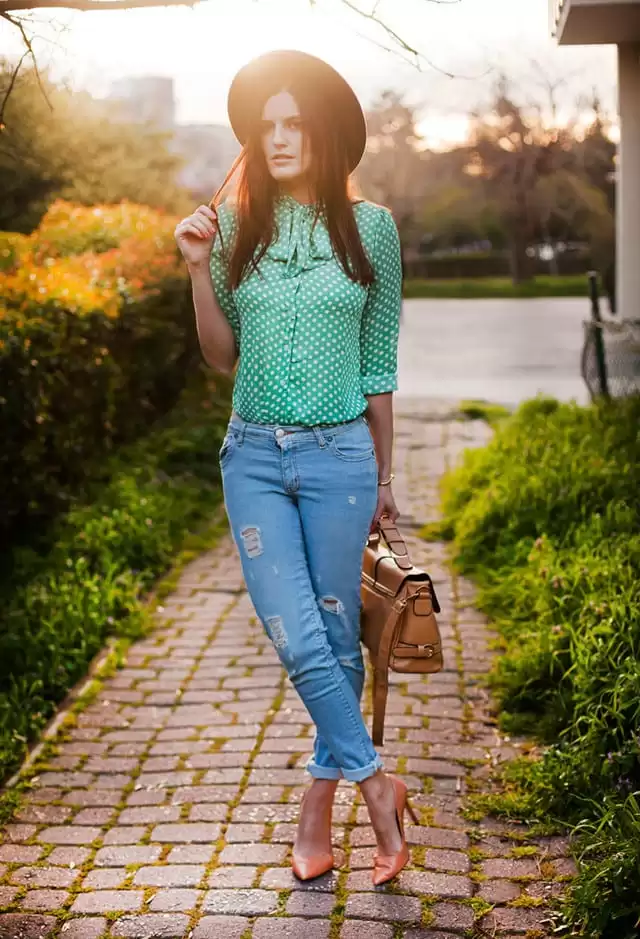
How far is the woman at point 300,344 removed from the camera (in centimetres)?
334

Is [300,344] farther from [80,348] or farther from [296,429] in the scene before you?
[80,348]

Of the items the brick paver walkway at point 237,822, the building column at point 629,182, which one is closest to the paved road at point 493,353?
the building column at point 629,182

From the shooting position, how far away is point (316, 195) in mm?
3418

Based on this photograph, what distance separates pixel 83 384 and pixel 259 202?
4.56m

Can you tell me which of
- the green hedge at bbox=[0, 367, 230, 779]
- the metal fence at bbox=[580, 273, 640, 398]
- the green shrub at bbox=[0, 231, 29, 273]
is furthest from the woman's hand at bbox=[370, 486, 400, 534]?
the metal fence at bbox=[580, 273, 640, 398]

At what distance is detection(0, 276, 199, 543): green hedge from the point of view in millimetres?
6555

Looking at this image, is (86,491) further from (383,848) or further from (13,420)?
(383,848)

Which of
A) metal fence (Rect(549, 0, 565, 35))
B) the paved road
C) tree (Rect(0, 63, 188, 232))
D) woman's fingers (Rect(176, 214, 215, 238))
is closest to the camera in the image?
woman's fingers (Rect(176, 214, 215, 238))

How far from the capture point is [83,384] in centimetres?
779

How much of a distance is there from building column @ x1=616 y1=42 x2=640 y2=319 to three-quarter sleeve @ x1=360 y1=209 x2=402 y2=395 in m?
7.18

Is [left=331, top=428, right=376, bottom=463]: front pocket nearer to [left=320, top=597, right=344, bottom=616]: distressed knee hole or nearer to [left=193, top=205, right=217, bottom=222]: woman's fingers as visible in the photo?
[left=320, top=597, right=344, bottom=616]: distressed knee hole

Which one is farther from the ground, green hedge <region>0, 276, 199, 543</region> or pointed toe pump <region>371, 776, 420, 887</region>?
green hedge <region>0, 276, 199, 543</region>

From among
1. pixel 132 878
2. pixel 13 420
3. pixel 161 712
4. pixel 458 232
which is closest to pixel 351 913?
pixel 132 878

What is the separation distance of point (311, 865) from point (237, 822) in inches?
20.5
